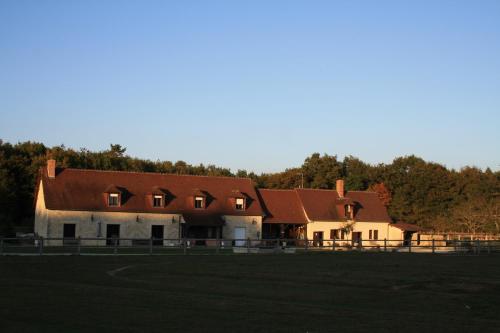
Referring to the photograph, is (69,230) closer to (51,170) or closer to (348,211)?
(51,170)

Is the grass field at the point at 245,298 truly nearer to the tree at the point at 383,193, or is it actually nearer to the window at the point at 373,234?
the window at the point at 373,234

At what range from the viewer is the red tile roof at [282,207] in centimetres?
6369

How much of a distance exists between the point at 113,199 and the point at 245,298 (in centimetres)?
3910

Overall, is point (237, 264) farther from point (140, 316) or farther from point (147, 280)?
point (140, 316)

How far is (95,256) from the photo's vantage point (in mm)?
35781

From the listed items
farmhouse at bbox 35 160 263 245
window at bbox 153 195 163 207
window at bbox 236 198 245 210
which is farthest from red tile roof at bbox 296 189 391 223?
window at bbox 153 195 163 207

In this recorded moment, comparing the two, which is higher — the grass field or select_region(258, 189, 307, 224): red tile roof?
select_region(258, 189, 307, 224): red tile roof

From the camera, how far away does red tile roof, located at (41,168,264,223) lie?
5509 cm

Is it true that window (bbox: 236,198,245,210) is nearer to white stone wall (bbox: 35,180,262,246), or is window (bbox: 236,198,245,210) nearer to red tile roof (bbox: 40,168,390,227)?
red tile roof (bbox: 40,168,390,227)

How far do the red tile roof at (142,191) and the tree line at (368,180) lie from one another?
1243cm

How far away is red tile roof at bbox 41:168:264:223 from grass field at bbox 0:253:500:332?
2508cm

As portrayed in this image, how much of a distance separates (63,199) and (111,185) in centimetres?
427

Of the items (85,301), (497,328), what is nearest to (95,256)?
(85,301)

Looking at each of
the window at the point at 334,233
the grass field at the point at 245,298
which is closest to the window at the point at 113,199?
the window at the point at 334,233
